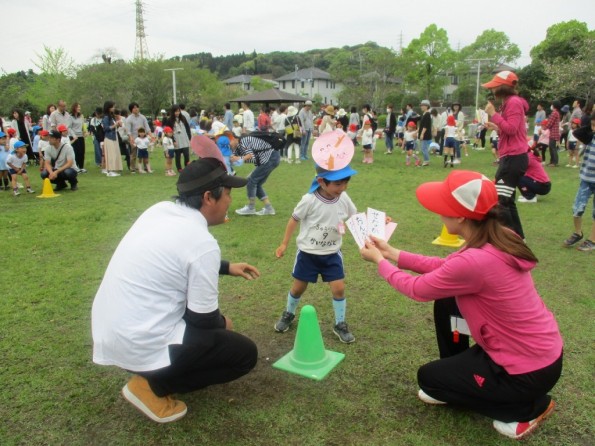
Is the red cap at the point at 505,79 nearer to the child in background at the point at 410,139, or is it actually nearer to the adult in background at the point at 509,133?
the adult in background at the point at 509,133

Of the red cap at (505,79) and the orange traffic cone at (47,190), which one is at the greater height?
the red cap at (505,79)

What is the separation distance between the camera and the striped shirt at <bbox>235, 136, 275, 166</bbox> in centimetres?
736

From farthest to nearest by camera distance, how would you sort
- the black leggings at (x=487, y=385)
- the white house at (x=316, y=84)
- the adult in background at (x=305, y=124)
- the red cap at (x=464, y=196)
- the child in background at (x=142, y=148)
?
the white house at (x=316, y=84), the adult in background at (x=305, y=124), the child in background at (x=142, y=148), the black leggings at (x=487, y=385), the red cap at (x=464, y=196)

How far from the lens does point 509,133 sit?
5.25m

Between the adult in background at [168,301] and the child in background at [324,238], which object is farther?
the child in background at [324,238]

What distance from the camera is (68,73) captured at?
136 feet

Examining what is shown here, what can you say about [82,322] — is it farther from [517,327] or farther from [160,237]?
[517,327]

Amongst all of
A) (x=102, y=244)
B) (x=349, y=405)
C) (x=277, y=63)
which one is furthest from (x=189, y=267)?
(x=277, y=63)

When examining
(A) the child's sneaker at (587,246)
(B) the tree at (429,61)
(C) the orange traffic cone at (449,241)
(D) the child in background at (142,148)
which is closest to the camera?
(A) the child's sneaker at (587,246)

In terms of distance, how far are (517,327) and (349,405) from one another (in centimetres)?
112

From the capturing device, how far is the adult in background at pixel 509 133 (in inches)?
204

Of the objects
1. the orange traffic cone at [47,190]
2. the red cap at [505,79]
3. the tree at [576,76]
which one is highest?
the tree at [576,76]

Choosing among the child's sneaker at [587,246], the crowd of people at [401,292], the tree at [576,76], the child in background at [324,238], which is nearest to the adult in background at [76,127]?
the child in background at [324,238]

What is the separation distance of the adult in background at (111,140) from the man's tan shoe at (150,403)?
1053 centimetres
